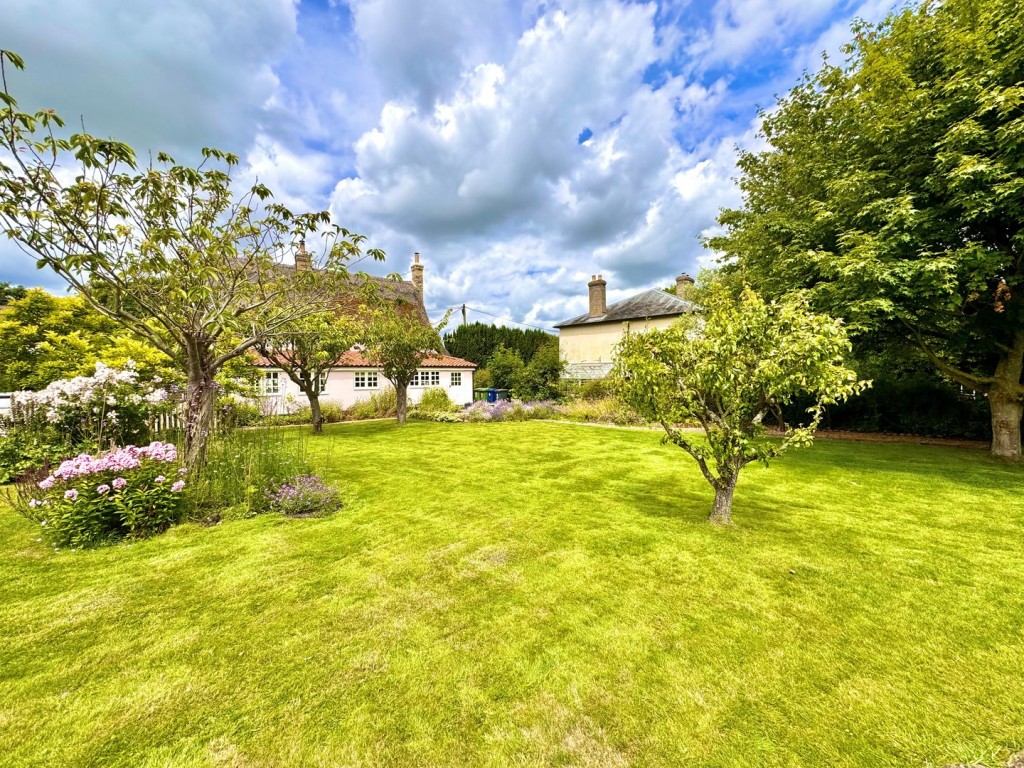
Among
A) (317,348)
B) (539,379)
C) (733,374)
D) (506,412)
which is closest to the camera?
(733,374)

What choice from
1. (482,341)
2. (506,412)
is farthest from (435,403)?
(482,341)

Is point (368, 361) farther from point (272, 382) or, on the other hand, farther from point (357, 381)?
point (272, 382)

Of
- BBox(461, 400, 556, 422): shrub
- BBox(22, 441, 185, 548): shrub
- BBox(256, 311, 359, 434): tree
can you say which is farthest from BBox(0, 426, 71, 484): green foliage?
BBox(461, 400, 556, 422): shrub

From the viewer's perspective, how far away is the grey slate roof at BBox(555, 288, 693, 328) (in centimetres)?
2522

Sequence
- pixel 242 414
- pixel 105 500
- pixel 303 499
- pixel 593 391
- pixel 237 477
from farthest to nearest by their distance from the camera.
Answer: pixel 593 391 < pixel 242 414 < pixel 237 477 < pixel 303 499 < pixel 105 500

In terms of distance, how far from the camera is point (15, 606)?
3.13m

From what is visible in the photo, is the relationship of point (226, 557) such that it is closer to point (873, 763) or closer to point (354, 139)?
point (873, 763)

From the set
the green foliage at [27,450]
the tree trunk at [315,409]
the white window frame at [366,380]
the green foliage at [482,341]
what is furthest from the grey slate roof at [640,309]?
the green foliage at [27,450]

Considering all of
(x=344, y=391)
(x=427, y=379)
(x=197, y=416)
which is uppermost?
(x=427, y=379)

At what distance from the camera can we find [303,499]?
5.41m

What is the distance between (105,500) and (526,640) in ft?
16.5

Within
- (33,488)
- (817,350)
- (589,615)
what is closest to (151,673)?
(589,615)

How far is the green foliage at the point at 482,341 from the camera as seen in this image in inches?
1088

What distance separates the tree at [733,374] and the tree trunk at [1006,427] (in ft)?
27.2
